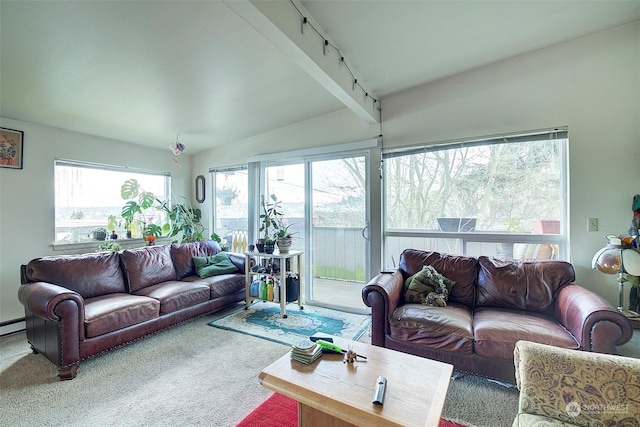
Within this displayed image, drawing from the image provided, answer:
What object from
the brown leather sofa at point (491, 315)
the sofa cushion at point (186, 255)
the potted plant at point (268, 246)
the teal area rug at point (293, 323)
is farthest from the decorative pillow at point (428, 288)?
the sofa cushion at point (186, 255)

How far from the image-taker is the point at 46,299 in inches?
83.2

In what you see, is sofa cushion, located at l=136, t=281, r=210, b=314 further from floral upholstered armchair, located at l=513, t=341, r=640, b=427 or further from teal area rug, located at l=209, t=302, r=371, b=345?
floral upholstered armchair, located at l=513, t=341, r=640, b=427

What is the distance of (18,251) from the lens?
10.1ft

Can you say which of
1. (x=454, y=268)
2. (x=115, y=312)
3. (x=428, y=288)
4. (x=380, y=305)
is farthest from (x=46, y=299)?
(x=454, y=268)

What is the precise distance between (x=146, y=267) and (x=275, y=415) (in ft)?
7.61

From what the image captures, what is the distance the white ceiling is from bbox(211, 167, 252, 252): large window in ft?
4.63

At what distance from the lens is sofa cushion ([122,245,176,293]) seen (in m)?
3.05

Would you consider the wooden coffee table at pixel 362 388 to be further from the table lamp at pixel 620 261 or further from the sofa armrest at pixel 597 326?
the table lamp at pixel 620 261

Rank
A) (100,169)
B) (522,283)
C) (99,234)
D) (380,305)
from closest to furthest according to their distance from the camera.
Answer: (380,305) → (522,283) → (99,234) → (100,169)

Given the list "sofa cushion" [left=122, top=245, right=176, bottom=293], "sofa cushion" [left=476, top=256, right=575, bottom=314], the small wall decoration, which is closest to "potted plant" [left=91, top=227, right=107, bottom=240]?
"sofa cushion" [left=122, top=245, right=176, bottom=293]

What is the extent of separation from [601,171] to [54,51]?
4.41 meters

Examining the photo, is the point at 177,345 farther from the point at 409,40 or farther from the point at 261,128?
the point at 409,40

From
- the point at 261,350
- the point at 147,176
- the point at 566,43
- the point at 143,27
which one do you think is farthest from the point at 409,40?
the point at 147,176

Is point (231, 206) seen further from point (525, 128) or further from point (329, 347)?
point (525, 128)
